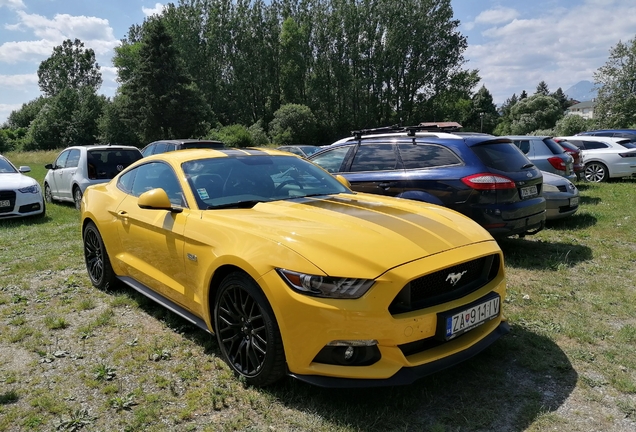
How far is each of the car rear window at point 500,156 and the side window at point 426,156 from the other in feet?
0.99

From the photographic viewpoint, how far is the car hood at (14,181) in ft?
30.7

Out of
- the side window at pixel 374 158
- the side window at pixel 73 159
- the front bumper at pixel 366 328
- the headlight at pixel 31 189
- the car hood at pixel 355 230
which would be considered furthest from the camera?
the side window at pixel 73 159

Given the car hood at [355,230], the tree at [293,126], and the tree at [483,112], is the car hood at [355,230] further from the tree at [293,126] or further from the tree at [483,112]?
the tree at [483,112]

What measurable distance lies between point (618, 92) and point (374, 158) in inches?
1607

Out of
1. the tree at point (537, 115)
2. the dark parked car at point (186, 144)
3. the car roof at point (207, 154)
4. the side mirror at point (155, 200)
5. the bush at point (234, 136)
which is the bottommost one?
the side mirror at point (155, 200)

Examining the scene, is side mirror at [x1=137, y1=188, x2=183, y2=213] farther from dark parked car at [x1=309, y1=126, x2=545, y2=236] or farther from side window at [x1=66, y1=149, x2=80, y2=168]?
side window at [x1=66, y1=149, x2=80, y2=168]

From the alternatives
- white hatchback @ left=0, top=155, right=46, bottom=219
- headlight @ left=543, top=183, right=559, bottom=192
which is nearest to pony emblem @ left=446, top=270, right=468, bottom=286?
headlight @ left=543, top=183, right=559, bottom=192

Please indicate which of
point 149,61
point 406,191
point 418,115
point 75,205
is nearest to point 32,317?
point 406,191

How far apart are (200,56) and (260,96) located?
856cm

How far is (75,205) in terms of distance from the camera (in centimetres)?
1110

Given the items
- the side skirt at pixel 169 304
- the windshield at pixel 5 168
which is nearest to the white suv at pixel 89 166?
the windshield at pixel 5 168

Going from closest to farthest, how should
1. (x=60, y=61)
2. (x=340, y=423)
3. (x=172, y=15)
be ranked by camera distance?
(x=340, y=423)
(x=172, y=15)
(x=60, y=61)

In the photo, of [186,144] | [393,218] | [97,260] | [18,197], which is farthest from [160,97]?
[393,218]

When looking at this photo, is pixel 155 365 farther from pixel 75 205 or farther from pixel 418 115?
pixel 418 115
